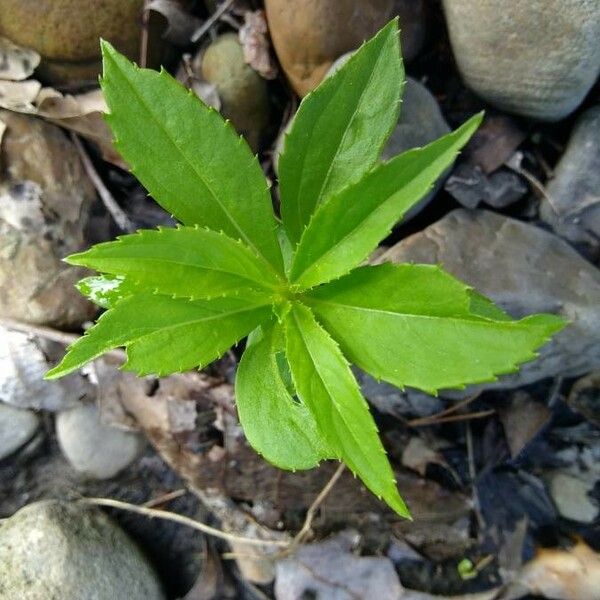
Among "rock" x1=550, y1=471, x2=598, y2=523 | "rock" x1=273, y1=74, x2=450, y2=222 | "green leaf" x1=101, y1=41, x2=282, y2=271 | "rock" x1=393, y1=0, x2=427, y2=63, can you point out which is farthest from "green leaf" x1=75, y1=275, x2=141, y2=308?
"rock" x1=550, y1=471, x2=598, y2=523

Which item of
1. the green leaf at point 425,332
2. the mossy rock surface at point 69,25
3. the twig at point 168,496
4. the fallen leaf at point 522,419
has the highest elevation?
the mossy rock surface at point 69,25

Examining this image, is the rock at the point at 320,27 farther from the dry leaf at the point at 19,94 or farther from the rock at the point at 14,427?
the rock at the point at 14,427

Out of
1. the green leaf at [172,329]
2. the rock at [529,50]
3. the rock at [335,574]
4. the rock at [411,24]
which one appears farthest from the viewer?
the rock at [335,574]

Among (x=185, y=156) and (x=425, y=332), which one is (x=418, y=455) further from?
(x=185, y=156)

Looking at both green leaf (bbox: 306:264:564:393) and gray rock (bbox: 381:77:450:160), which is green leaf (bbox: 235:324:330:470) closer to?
green leaf (bbox: 306:264:564:393)

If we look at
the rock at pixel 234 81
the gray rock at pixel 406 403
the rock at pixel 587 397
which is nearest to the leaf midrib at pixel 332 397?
the gray rock at pixel 406 403
